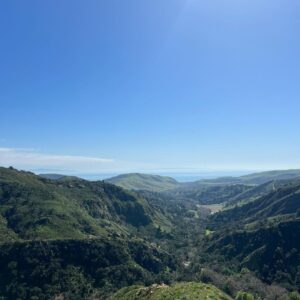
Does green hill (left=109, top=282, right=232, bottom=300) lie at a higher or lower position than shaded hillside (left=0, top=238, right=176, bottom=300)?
higher

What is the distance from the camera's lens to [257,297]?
163750 millimetres

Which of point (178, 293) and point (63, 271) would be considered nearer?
point (178, 293)

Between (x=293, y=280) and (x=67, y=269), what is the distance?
4261 inches

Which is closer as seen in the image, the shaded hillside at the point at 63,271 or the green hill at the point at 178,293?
the green hill at the point at 178,293

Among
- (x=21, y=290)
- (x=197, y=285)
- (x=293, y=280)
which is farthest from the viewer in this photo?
(x=293, y=280)

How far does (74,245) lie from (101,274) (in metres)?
22.1

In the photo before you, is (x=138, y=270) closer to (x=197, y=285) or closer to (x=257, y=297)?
(x=257, y=297)

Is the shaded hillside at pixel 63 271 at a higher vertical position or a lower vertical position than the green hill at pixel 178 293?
lower

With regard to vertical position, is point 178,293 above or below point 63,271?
above

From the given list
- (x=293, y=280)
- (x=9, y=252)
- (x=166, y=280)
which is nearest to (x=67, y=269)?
(x=9, y=252)

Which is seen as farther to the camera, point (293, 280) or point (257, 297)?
point (293, 280)

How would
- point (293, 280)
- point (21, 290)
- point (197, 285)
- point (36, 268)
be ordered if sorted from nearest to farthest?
point (197, 285), point (21, 290), point (36, 268), point (293, 280)

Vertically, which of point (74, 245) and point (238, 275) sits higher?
point (74, 245)

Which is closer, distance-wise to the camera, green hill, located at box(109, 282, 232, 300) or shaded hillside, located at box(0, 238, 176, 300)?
green hill, located at box(109, 282, 232, 300)
